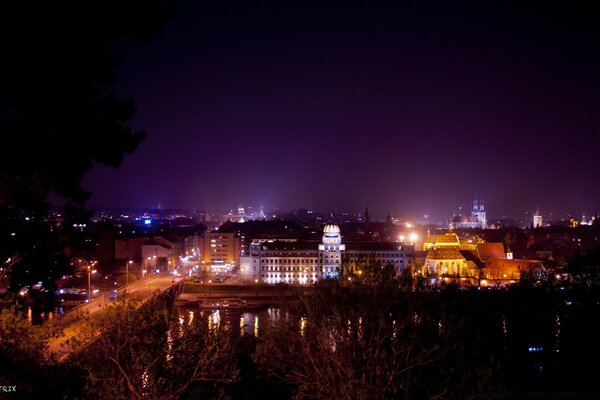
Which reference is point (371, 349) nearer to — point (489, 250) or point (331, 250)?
point (331, 250)

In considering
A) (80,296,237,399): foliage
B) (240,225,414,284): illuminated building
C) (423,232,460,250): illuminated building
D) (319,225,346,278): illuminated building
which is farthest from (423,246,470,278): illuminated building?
(80,296,237,399): foliage

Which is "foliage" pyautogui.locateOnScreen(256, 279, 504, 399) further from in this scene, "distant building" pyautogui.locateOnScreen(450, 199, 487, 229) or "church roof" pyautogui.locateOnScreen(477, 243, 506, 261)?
"distant building" pyautogui.locateOnScreen(450, 199, 487, 229)

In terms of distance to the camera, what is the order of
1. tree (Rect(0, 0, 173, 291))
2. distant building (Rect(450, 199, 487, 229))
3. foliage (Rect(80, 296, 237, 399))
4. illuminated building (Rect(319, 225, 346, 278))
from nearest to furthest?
tree (Rect(0, 0, 173, 291)) → foliage (Rect(80, 296, 237, 399)) → illuminated building (Rect(319, 225, 346, 278)) → distant building (Rect(450, 199, 487, 229))

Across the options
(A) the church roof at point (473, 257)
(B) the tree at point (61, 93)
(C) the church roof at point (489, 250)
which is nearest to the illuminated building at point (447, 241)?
(A) the church roof at point (473, 257)

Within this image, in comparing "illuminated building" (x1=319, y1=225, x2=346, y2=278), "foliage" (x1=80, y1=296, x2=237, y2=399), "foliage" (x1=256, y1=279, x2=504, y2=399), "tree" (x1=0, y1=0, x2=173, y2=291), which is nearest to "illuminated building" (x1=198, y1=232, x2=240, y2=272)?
"illuminated building" (x1=319, y1=225, x2=346, y2=278)

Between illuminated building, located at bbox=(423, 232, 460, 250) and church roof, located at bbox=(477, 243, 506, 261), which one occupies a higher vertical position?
illuminated building, located at bbox=(423, 232, 460, 250)

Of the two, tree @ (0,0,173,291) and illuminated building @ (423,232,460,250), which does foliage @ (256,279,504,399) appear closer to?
tree @ (0,0,173,291)

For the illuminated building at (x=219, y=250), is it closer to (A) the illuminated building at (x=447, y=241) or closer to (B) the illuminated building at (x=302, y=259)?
(B) the illuminated building at (x=302, y=259)

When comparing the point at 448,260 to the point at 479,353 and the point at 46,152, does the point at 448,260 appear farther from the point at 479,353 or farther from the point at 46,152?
the point at 46,152

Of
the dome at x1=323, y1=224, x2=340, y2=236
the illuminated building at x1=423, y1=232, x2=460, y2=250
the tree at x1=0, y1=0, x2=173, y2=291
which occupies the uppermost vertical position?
the tree at x1=0, y1=0, x2=173, y2=291

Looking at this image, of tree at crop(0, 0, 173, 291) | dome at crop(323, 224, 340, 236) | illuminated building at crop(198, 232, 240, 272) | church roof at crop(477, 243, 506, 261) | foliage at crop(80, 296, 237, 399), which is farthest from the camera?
illuminated building at crop(198, 232, 240, 272)

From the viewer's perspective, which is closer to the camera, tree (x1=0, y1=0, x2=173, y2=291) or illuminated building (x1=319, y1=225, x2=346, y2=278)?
tree (x1=0, y1=0, x2=173, y2=291)

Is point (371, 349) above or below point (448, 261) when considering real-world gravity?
above

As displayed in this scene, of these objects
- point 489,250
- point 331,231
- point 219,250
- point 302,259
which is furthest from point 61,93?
point 219,250
